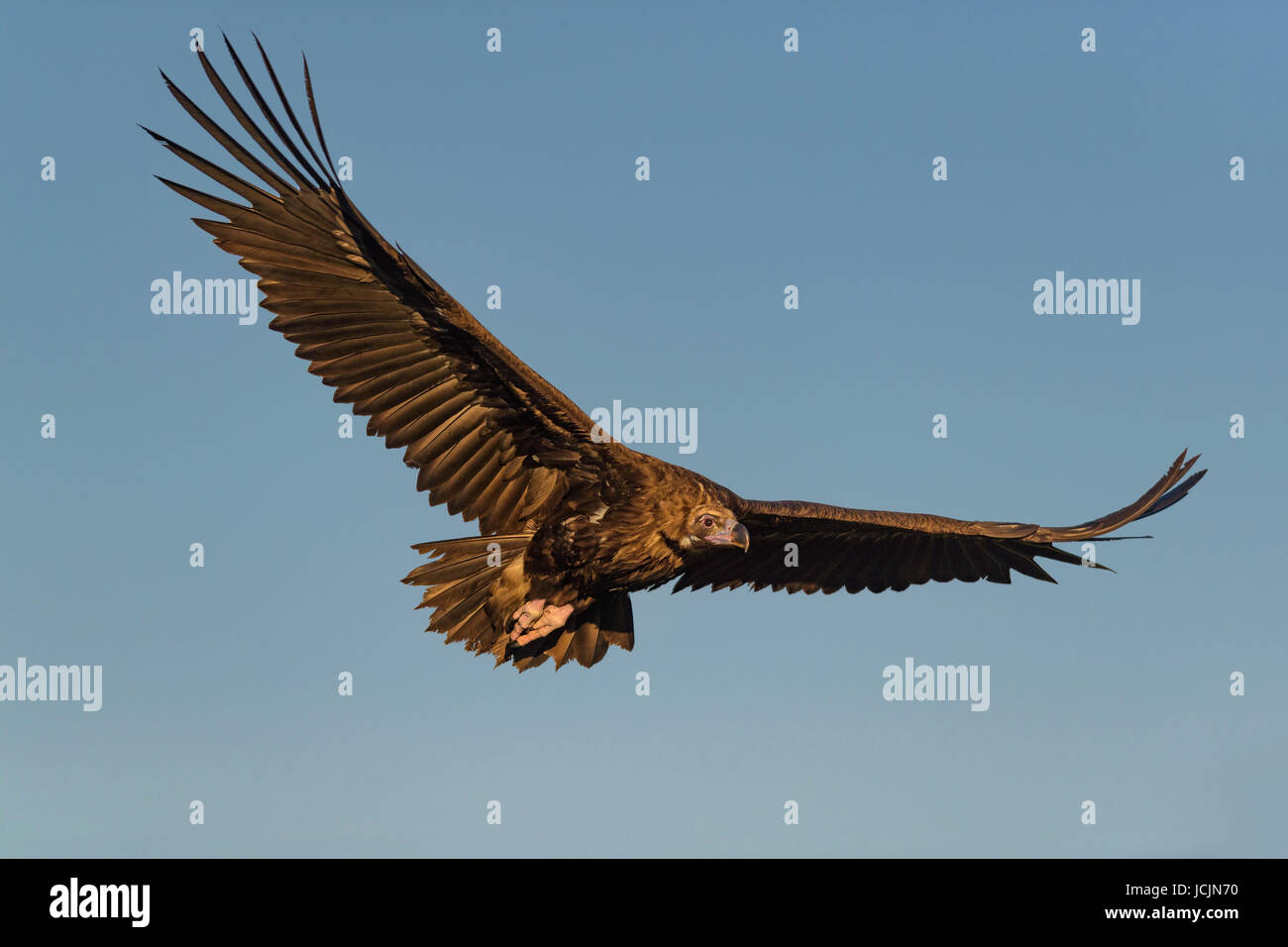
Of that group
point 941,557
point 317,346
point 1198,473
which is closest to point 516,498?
point 317,346

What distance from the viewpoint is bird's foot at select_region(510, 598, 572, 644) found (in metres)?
10.9

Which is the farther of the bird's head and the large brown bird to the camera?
the bird's head

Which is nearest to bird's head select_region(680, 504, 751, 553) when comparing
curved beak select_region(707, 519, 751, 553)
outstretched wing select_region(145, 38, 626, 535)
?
curved beak select_region(707, 519, 751, 553)

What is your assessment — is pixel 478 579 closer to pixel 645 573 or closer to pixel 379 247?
pixel 645 573

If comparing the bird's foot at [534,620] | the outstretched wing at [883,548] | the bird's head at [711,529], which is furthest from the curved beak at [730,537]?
the bird's foot at [534,620]

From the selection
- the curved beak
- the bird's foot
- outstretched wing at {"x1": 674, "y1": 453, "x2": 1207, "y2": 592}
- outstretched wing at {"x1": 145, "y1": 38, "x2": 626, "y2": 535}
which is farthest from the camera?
outstretched wing at {"x1": 674, "y1": 453, "x2": 1207, "y2": 592}

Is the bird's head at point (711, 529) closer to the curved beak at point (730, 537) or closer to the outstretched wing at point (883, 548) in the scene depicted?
the curved beak at point (730, 537)

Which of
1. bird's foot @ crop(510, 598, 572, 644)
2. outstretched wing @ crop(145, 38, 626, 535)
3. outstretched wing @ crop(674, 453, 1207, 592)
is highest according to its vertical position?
outstretched wing @ crop(145, 38, 626, 535)

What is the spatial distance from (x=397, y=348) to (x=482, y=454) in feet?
3.57

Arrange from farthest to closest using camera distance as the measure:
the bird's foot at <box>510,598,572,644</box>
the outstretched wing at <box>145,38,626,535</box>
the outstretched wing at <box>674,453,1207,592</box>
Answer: the outstretched wing at <box>674,453,1207,592</box>, the bird's foot at <box>510,598,572,644</box>, the outstretched wing at <box>145,38,626,535</box>

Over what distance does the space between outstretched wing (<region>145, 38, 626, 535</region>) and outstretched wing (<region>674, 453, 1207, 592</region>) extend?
1.65 meters

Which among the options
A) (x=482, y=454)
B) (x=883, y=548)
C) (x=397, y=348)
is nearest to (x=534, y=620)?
(x=482, y=454)

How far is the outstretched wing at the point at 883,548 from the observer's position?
38.1 ft

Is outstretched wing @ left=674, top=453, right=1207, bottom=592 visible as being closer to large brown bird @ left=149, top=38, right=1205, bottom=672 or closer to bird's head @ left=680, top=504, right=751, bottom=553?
large brown bird @ left=149, top=38, right=1205, bottom=672
